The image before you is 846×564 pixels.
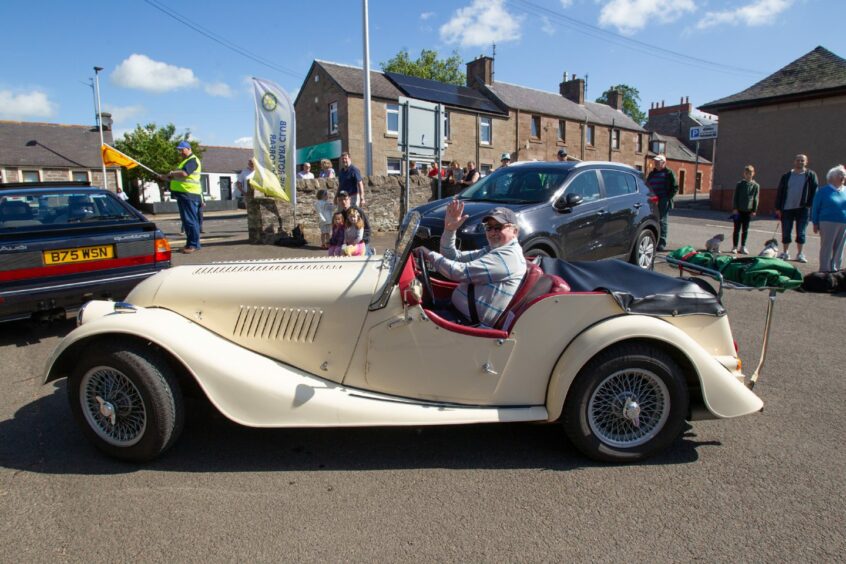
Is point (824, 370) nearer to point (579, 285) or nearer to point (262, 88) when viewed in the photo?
point (579, 285)

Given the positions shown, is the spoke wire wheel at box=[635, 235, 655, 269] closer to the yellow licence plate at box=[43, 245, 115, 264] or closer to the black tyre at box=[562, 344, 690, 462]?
the black tyre at box=[562, 344, 690, 462]

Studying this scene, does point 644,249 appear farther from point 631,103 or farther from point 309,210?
point 631,103

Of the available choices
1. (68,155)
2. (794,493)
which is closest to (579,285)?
(794,493)

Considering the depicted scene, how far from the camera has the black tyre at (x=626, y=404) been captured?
3084 millimetres

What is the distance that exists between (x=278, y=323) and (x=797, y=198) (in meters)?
10.8

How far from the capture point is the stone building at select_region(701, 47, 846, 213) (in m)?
21.1

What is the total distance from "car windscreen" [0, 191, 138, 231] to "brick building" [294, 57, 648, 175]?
78.0 feet

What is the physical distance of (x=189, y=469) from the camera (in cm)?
306

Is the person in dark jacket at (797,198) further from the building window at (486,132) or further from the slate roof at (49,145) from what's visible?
the slate roof at (49,145)

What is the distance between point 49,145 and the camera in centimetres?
3869

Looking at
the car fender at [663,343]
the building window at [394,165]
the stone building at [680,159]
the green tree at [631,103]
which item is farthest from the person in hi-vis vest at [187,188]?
the green tree at [631,103]

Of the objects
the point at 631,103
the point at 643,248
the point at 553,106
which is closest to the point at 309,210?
the point at 643,248

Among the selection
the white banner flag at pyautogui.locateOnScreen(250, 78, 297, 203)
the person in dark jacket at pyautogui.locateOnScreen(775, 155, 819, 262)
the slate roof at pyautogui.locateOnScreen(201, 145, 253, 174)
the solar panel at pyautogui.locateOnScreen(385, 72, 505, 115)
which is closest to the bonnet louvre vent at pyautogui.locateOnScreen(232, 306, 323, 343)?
the white banner flag at pyautogui.locateOnScreen(250, 78, 297, 203)

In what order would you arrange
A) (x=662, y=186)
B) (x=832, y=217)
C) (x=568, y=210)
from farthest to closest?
(x=662, y=186) → (x=832, y=217) → (x=568, y=210)
